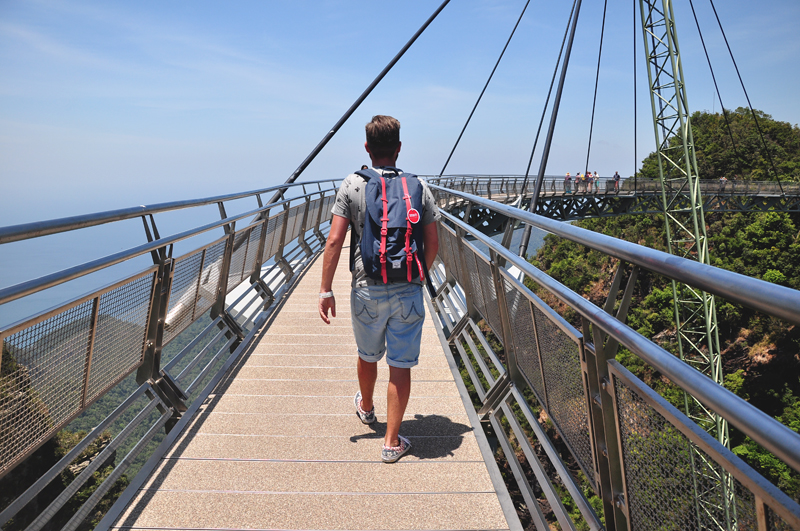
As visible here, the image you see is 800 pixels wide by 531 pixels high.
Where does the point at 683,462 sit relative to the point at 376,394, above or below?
above

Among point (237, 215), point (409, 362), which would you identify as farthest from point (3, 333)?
point (237, 215)

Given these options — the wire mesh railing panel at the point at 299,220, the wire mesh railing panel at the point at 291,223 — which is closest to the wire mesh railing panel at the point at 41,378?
the wire mesh railing panel at the point at 291,223

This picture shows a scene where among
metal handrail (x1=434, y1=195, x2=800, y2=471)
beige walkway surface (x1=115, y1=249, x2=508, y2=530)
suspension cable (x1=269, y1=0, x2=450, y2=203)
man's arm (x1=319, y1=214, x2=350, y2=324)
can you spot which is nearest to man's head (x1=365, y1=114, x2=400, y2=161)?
man's arm (x1=319, y1=214, x2=350, y2=324)

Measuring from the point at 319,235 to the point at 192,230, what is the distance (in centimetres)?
963

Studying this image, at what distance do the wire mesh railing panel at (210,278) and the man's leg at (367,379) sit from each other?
1.74 meters

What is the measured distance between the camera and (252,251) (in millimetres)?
6441

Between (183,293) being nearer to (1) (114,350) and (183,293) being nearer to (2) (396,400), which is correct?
(1) (114,350)

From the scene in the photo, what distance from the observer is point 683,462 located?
1.31 meters

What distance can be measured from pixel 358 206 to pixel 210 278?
7.56 feet

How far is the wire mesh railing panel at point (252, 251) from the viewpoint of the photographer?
6.18m

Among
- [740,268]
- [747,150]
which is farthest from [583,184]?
[747,150]

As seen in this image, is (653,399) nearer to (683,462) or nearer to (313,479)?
(683,462)

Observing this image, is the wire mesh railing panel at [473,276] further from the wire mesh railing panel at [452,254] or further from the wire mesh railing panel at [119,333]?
the wire mesh railing panel at [119,333]

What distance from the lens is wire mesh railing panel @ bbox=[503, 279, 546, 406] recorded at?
262 centimetres
